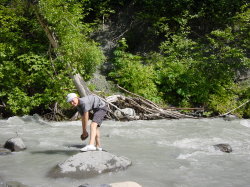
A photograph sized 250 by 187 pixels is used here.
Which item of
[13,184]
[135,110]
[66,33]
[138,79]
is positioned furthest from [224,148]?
[66,33]

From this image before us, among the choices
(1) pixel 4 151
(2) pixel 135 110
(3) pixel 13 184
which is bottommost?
(3) pixel 13 184

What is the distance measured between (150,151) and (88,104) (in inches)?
76.3

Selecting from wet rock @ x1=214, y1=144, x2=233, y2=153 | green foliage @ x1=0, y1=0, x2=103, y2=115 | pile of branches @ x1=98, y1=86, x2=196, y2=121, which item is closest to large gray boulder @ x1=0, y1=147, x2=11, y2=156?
wet rock @ x1=214, y1=144, x2=233, y2=153

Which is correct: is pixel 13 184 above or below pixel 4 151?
below

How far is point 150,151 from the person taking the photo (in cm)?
712

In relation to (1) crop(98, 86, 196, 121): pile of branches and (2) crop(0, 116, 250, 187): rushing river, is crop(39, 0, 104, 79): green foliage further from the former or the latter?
(2) crop(0, 116, 250, 187): rushing river

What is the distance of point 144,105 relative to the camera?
40.7ft

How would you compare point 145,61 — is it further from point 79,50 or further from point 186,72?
point 79,50

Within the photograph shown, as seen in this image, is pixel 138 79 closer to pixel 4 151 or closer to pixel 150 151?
pixel 150 151

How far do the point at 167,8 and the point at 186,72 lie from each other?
18.1 ft

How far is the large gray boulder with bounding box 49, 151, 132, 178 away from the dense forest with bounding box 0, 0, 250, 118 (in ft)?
21.9

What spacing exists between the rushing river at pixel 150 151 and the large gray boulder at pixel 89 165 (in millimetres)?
139

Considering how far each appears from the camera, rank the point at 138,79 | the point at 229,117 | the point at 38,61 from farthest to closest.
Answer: the point at 138,79 → the point at 38,61 → the point at 229,117

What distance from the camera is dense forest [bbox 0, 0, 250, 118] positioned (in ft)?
40.7
